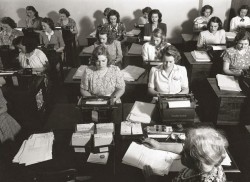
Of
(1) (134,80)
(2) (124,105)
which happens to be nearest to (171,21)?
(1) (134,80)

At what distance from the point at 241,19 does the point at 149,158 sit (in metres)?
5.44

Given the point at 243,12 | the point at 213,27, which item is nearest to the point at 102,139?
the point at 213,27

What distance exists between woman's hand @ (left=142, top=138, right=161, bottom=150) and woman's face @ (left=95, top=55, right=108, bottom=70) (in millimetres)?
1166

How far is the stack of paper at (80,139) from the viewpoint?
2.34 m

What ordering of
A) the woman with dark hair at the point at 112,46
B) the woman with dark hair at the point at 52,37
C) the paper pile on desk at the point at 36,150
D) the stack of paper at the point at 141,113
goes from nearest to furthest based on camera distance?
the paper pile on desk at the point at 36,150
the stack of paper at the point at 141,113
the woman with dark hair at the point at 112,46
the woman with dark hair at the point at 52,37

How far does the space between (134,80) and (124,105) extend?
0.76 metres

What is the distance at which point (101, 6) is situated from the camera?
7465 mm

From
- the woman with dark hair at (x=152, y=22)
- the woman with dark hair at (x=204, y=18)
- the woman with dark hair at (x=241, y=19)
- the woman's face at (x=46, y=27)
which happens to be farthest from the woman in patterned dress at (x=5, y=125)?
the woman with dark hair at (x=241, y=19)

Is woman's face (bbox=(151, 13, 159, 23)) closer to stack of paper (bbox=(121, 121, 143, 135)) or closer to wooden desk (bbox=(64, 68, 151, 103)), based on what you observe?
wooden desk (bbox=(64, 68, 151, 103))

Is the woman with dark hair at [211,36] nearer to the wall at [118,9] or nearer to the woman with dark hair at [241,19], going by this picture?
the woman with dark hair at [241,19]

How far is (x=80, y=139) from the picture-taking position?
7.82 ft

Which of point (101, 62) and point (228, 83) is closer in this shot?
point (101, 62)

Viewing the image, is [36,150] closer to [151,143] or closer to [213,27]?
[151,143]

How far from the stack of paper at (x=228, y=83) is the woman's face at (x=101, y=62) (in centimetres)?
155
